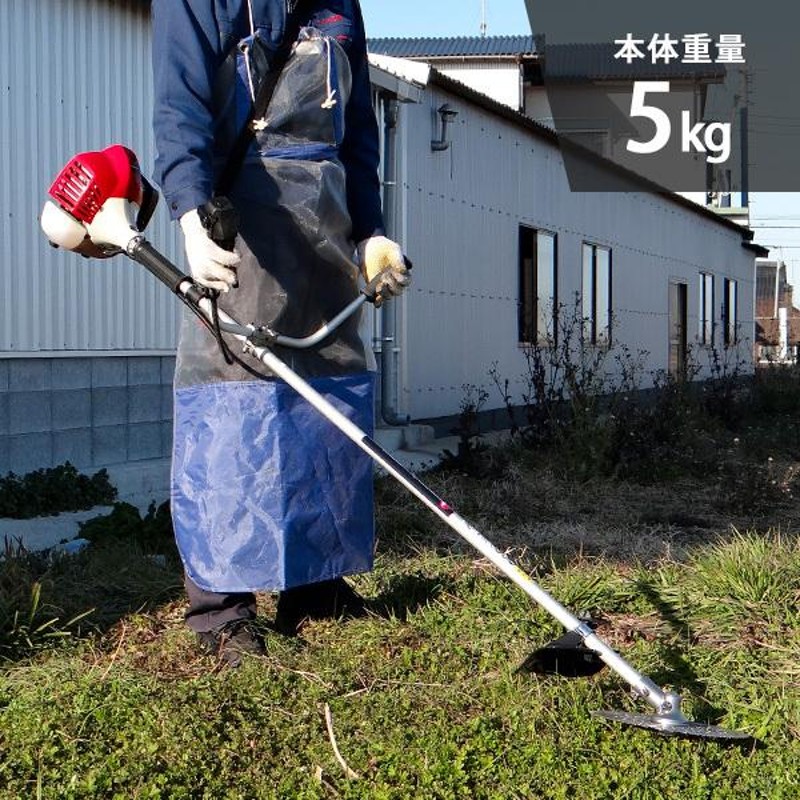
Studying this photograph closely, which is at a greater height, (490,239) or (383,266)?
(490,239)

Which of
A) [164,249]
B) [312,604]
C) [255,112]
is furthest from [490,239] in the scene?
[255,112]

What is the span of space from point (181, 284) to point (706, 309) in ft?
74.0

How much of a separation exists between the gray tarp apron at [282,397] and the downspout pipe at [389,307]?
715 cm

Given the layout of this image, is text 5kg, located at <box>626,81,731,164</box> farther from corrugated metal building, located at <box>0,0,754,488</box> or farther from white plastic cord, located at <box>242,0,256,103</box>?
white plastic cord, located at <box>242,0,256,103</box>

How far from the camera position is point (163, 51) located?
3924mm

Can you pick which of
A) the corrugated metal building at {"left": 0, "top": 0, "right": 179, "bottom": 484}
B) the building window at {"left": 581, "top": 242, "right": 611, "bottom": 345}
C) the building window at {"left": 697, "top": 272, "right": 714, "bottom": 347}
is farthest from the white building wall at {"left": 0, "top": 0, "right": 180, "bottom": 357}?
the building window at {"left": 697, "top": 272, "right": 714, "bottom": 347}

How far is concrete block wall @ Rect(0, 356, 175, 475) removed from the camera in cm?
778

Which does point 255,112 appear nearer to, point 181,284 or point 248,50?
point 248,50

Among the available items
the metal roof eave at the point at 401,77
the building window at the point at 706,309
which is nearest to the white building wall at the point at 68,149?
the metal roof eave at the point at 401,77

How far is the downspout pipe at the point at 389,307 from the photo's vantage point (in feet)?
37.3

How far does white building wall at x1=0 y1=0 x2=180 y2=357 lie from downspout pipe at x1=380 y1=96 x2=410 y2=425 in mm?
2608

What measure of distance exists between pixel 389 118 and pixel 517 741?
843 centimetres

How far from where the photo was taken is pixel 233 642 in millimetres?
4066

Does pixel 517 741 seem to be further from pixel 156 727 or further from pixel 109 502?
pixel 109 502
